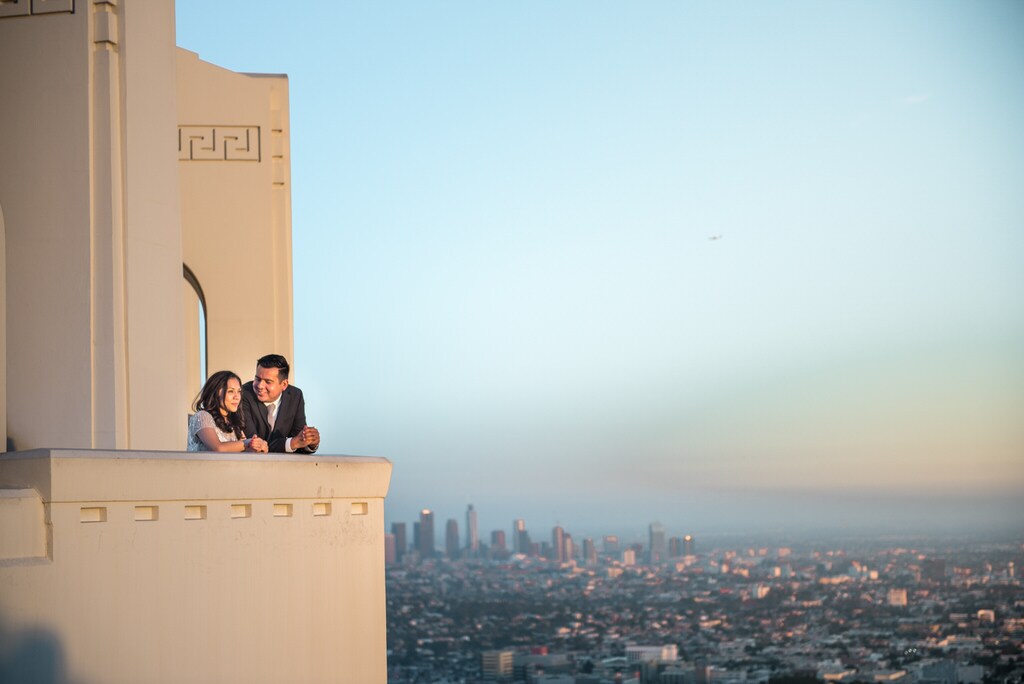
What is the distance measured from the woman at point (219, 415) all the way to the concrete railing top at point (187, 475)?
424 mm

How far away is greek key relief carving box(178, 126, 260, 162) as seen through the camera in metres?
10.8

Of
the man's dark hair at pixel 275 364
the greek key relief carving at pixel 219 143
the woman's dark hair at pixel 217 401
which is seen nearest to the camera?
the woman's dark hair at pixel 217 401

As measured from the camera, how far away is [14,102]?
7.38 metres

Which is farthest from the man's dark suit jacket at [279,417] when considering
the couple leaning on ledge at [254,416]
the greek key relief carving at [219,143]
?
the greek key relief carving at [219,143]

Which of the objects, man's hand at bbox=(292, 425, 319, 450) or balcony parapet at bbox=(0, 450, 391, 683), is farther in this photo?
man's hand at bbox=(292, 425, 319, 450)

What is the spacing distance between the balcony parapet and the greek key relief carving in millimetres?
4918

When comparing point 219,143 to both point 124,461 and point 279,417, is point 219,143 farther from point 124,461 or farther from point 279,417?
point 124,461

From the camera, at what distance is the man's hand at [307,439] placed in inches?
271

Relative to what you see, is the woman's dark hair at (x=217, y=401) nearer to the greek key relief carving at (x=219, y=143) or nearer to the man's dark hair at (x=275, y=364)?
the man's dark hair at (x=275, y=364)

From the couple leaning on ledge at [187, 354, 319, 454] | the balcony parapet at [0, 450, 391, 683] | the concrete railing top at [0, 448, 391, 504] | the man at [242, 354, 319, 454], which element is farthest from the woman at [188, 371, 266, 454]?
the balcony parapet at [0, 450, 391, 683]

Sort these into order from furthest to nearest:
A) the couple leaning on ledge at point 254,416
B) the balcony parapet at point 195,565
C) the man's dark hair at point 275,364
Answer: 1. the man's dark hair at point 275,364
2. the couple leaning on ledge at point 254,416
3. the balcony parapet at point 195,565

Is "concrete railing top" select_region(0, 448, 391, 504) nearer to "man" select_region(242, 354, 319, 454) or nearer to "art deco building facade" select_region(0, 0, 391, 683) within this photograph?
"art deco building facade" select_region(0, 0, 391, 683)

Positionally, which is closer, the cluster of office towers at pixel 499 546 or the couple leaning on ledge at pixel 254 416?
the couple leaning on ledge at pixel 254 416

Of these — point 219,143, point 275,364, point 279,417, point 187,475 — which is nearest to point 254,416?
point 279,417
